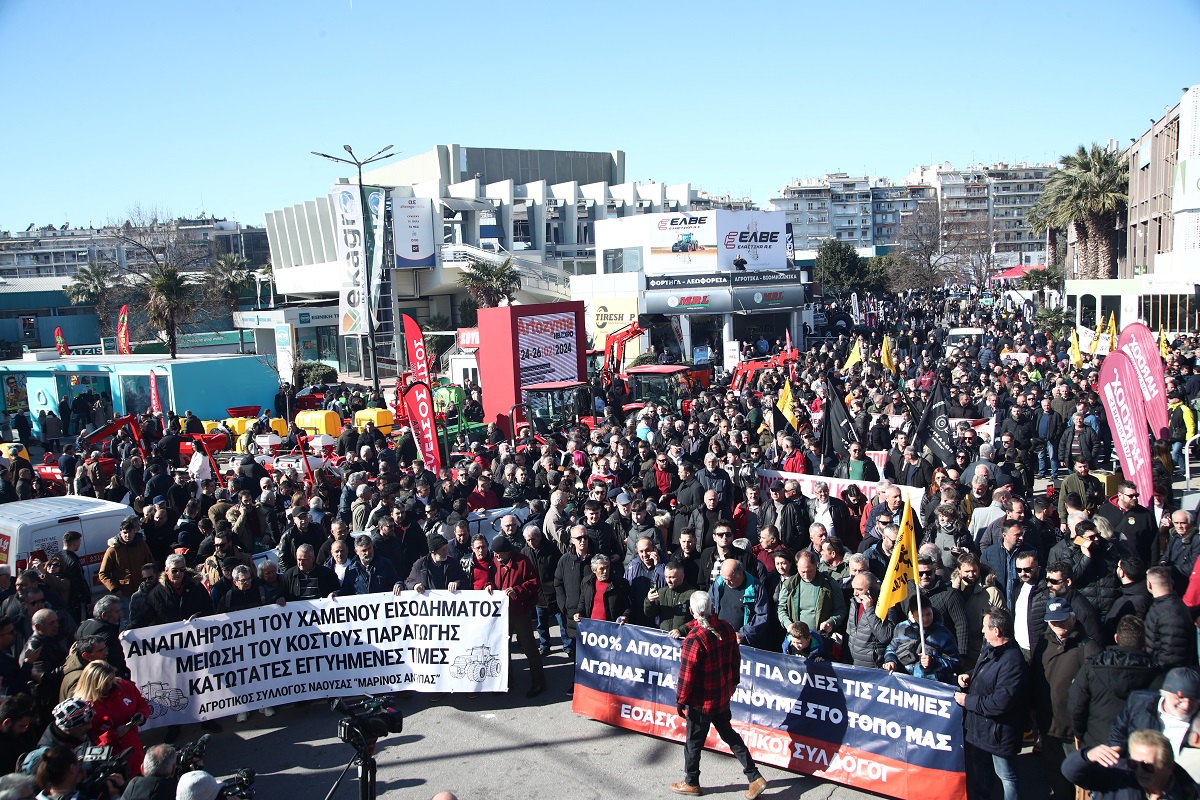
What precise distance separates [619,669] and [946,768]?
2519mm

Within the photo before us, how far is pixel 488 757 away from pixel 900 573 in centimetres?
333

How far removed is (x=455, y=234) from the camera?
53.1 meters

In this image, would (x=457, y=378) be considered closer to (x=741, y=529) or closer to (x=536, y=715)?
(x=741, y=529)

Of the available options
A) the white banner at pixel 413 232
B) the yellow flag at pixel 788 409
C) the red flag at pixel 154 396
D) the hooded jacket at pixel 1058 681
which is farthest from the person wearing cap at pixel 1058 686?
the white banner at pixel 413 232

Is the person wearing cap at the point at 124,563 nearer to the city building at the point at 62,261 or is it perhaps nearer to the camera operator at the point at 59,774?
the camera operator at the point at 59,774

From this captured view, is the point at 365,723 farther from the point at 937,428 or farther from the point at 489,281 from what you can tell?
the point at 489,281

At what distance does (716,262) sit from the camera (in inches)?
1567

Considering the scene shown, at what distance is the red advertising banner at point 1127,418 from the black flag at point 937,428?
2652 mm

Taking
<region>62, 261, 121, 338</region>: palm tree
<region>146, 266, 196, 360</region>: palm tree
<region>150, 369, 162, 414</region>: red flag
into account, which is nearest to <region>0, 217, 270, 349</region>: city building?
<region>62, 261, 121, 338</region>: palm tree

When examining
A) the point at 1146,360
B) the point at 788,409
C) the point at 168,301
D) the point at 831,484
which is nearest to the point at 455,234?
the point at 168,301

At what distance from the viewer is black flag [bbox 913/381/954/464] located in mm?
12836

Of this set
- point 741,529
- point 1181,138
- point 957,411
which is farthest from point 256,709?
point 1181,138

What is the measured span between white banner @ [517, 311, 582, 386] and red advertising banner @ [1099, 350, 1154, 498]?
12407mm

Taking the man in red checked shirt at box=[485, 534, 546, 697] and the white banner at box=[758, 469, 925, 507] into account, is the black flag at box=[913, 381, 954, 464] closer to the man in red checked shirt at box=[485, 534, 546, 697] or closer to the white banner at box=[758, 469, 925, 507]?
the white banner at box=[758, 469, 925, 507]
